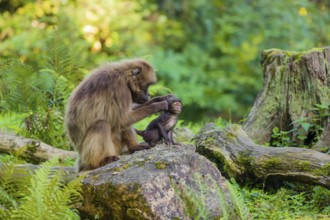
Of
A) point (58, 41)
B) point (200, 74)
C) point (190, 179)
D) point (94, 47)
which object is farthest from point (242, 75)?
point (190, 179)

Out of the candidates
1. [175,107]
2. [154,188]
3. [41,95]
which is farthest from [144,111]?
[41,95]

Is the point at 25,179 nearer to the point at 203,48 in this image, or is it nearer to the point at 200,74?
the point at 200,74

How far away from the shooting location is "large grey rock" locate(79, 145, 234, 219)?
5410 millimetres

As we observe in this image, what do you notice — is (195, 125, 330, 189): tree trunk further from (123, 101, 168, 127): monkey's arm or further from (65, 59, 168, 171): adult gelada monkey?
(65, 59, 168, 171): adult gelada monkey

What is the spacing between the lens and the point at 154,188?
5508 millimetres

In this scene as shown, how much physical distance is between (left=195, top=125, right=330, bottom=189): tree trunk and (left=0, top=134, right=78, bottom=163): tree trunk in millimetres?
2207

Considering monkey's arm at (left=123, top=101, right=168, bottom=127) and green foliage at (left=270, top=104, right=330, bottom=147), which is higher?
monkey's arm at (left=123, top=101, right=168, bottom=127)

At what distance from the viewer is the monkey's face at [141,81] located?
763 centimetres

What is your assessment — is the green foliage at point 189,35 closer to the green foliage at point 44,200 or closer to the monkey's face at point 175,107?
the monkey's face at point 175,107

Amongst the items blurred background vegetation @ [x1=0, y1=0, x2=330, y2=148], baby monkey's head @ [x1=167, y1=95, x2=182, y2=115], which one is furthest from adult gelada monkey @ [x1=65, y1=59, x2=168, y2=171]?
blurred background vegetation @ [x1=0, y1=0, x2=330, y2=148]

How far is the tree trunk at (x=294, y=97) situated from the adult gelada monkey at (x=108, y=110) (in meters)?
1.53

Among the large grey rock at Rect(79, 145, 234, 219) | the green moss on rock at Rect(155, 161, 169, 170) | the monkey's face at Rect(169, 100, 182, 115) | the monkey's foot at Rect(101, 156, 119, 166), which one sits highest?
the monkey's face at Rect(169, 100, 182, 115)

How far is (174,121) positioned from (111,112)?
3.40 ft

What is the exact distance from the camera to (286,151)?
674 cm
